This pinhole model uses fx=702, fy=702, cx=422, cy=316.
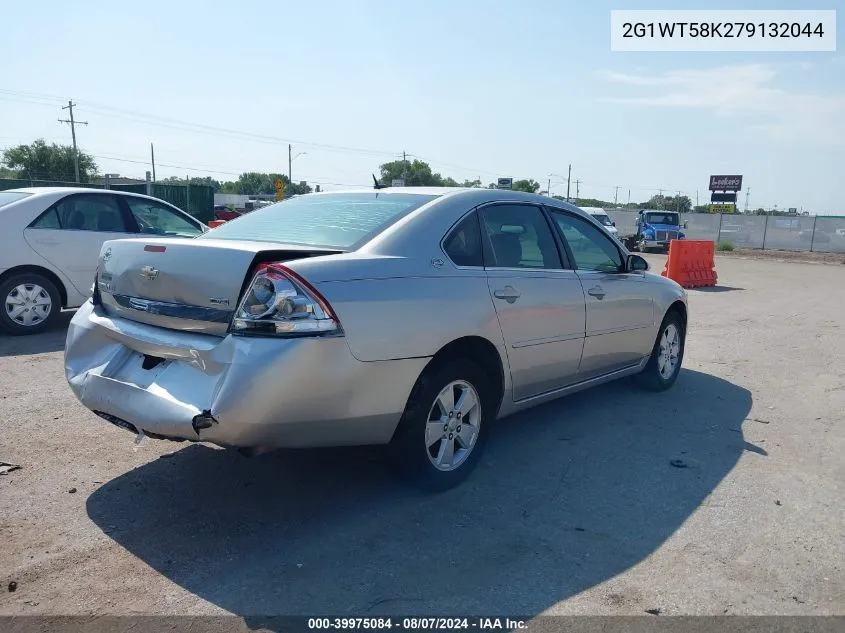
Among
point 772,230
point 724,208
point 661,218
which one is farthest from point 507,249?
point 724,208

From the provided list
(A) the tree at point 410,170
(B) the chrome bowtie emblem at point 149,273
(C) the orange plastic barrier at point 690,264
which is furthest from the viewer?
(A) the tree at point 410,170

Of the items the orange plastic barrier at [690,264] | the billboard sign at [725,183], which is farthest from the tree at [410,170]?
the orange plastic barrier at [690,264]

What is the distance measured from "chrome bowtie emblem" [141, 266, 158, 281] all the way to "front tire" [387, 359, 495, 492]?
1.46 meters

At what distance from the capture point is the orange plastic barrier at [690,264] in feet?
52.6

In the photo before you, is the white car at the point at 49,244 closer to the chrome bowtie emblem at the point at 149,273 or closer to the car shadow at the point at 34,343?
the car shadow at the point at 34,343

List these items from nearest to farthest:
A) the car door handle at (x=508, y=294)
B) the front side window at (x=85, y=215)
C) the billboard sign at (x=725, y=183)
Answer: the car door handle at (x=508, y=294) < the front side window at (x=85, y=215) < the billboard sign at (x=725, y=183)

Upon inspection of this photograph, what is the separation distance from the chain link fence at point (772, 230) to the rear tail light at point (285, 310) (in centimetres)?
3534

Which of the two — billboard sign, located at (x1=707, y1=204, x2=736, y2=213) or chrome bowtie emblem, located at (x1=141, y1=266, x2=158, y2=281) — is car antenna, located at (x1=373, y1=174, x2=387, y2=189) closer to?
chrome bowtie emblem, located at (x1=141, y1=266, x2=158, y2=281)

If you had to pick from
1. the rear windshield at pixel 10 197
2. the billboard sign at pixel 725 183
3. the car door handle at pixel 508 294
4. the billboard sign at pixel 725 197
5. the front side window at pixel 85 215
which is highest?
the billboard sign at pixel 725 183

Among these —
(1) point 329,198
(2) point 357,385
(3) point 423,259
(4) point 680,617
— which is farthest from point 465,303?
(4) point 680,617

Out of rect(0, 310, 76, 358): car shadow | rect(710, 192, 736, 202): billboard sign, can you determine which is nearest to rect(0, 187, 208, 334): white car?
rect(0, 310, 76, 358): car shadow

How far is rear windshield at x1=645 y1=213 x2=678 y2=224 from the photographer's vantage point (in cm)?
3334

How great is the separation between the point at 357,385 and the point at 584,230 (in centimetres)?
280

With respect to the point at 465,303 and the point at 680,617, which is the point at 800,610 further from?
the point at 465,303
